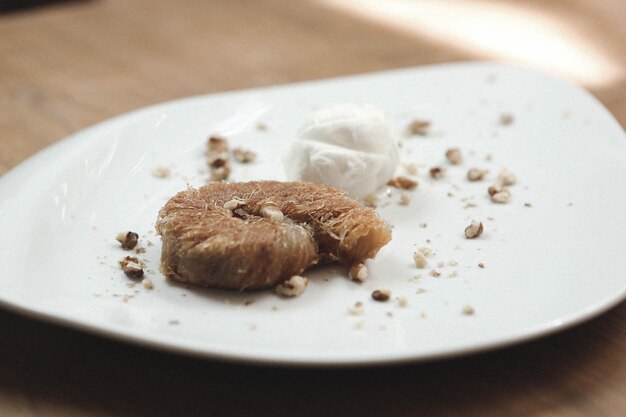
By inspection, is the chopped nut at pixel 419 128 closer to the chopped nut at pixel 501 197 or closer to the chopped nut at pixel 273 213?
the chopped nut at pixel 501 197

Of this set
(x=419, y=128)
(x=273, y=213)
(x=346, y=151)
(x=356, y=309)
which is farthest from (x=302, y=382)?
(x=419, y=128)

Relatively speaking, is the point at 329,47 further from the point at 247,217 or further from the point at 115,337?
the point at 115,337

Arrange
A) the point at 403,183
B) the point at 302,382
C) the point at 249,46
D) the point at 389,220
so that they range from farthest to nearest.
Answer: the point at 249,46, the point at 403,183, the point at 389,220, the point at 302,382

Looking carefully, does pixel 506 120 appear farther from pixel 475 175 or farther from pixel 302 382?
pixel 302 382

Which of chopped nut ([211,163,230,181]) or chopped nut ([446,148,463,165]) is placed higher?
chopped nut ([446,148,463,165])

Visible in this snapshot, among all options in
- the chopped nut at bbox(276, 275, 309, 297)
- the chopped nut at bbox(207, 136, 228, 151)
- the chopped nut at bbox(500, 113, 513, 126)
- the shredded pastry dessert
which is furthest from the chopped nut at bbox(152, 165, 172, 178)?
the chopped nut at bbox(500, 113, 513, 126)

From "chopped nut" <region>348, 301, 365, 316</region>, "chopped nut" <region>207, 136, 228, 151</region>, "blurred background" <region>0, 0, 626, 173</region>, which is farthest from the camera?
"blurred background" <region>0, 0, 626, 173</region>

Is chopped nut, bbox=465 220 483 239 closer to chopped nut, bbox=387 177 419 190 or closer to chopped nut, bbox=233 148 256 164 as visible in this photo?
chopped nut, bbox=387 177 419 190
